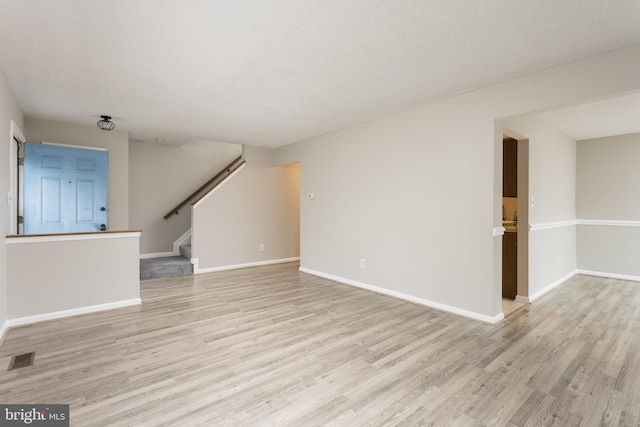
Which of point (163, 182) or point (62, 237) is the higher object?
point (163, 182)

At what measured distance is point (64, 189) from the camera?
4359mm

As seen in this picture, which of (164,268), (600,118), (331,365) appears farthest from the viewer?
(164,268)

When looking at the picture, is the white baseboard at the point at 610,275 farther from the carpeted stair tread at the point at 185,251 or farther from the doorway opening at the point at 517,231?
the carpeted stair tread at the point at 185,251

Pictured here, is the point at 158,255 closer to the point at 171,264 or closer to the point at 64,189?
the point at 171,264

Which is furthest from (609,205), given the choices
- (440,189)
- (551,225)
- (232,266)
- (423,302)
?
(232,266)

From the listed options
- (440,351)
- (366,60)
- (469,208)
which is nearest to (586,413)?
(440,351)

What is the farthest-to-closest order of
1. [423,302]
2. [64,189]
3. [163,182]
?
1. [163,182]
2. [64,189]
3. [423,302]

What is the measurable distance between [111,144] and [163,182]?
151 cm

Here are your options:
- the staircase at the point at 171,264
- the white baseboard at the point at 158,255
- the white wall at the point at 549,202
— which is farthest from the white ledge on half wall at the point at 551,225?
the white baseboard at the point at 158,255

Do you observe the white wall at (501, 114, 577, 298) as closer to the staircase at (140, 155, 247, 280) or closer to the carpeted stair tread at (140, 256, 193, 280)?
the staircase at (140, 155, 247, 280)

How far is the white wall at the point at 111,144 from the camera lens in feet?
14.7

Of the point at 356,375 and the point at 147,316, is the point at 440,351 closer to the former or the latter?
the point at 356,375

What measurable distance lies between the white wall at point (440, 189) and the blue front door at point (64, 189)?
3.55 meters

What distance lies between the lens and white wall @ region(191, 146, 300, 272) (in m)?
5.66
